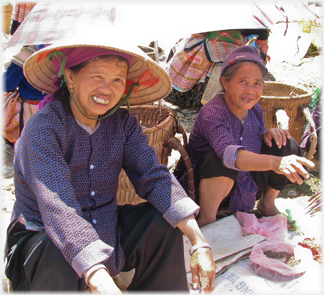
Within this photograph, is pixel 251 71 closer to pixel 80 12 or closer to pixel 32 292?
pixel 80 12

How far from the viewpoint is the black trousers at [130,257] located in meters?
1.32

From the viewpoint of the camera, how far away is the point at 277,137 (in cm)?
232

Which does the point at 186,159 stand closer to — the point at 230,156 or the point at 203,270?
the point at 230,156

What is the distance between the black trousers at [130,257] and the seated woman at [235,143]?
29.0 inches

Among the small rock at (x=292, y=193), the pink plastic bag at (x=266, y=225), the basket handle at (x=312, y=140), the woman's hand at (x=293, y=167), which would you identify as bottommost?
the small rock at (x=292, y=193)

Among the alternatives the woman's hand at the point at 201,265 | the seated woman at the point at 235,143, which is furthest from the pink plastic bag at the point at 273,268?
the woman's hand at the point at 201,265

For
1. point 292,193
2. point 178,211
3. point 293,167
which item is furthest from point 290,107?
point 178,211

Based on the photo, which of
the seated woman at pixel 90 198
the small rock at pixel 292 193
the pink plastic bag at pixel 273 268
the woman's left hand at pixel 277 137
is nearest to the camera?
the seated woman at pixel 90 198

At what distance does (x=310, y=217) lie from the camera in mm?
2547

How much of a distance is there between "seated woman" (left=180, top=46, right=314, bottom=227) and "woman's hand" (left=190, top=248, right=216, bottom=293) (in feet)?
2.49

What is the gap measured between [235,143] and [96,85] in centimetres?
113

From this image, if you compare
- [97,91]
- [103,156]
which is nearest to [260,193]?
[103,156]

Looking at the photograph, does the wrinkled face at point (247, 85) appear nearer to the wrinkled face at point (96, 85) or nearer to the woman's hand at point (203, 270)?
the wrinkled face at point (96, 85)

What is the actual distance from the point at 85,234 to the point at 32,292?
0.35 m
